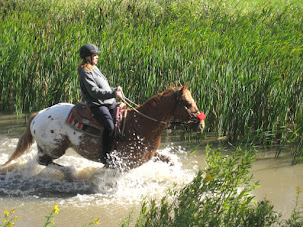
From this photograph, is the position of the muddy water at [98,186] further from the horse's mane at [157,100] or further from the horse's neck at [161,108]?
the horse's mane at [157,100]

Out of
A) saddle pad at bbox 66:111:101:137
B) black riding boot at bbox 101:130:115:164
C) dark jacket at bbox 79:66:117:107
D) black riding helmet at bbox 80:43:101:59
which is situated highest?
black riding helmet at bbox 80:43:101:59

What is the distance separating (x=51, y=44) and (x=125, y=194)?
410 centimetres

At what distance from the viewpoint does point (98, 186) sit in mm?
6312

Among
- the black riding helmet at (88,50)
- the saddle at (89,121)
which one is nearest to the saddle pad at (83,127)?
the saddle at (89,121)

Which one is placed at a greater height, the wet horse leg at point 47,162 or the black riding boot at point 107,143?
the black riding boot at point 107,143

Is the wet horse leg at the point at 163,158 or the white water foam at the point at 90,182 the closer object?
the white water foam at the point at 90,182

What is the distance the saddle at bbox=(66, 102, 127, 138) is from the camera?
243 inches

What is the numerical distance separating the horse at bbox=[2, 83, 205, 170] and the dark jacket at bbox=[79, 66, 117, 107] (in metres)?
0.36

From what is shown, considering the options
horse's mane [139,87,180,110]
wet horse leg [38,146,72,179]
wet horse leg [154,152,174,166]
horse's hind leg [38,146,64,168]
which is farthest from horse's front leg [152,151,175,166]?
horse's hind leg [38,146,64,168]

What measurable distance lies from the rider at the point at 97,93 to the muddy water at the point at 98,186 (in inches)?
18.9

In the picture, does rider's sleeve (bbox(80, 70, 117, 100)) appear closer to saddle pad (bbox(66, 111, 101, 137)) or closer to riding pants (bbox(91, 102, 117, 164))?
riding pants (bbox(91, 102, 117, 164))

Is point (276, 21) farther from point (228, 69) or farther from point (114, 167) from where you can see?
point (114, 167)

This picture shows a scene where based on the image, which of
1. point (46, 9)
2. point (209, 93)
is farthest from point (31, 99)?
point (46, 9)

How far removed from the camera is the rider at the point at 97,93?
6.00 metres
